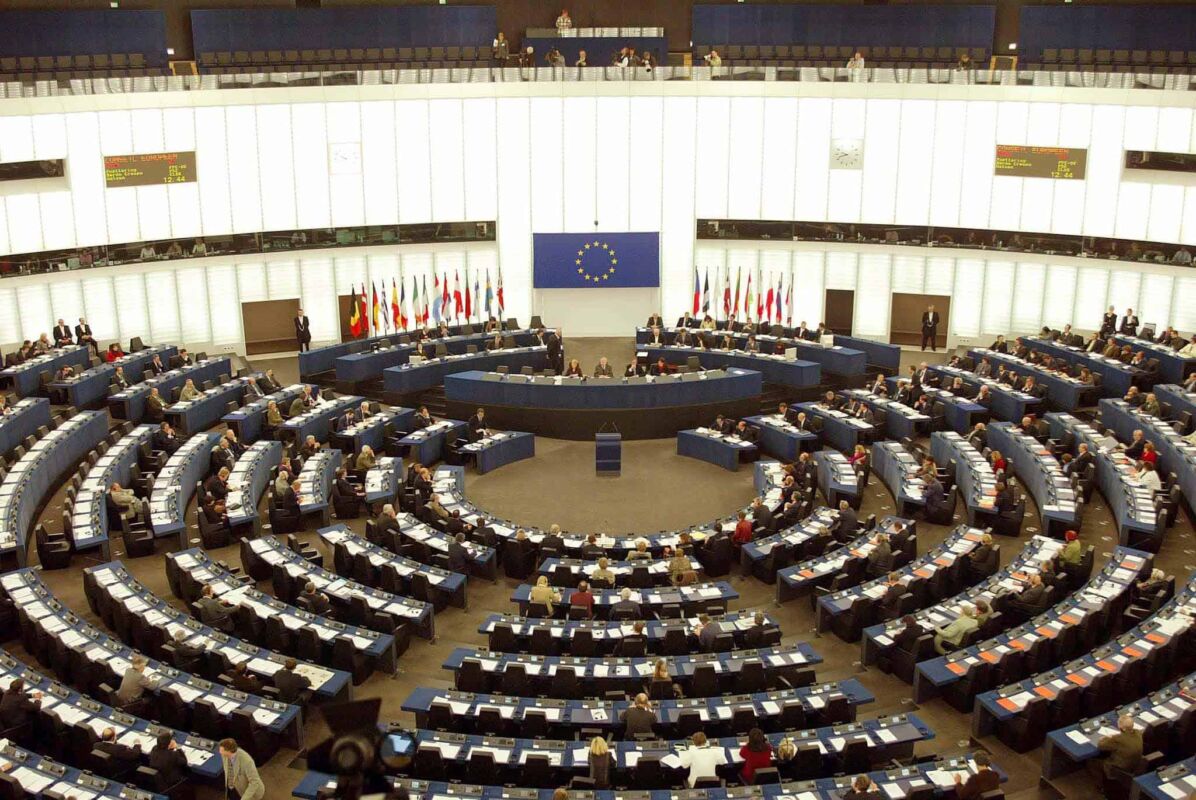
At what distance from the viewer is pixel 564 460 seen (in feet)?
94.0

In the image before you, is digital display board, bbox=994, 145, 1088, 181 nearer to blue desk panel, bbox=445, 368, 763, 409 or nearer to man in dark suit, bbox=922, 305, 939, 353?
man in dark suit, bbox=922, 305, 939, 353

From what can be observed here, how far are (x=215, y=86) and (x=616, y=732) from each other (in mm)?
26157

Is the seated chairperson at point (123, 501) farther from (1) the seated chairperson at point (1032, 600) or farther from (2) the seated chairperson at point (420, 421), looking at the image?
(1) the seated chairperson at point (1032, 600)

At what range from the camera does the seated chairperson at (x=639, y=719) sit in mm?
15070

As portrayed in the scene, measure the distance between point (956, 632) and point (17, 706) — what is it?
13.2m

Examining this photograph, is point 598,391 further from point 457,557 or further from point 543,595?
point 543,595

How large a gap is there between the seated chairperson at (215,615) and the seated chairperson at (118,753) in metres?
3.79

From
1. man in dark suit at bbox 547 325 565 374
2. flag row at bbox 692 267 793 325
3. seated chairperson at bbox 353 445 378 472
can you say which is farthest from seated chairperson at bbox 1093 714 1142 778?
flag row at bbox 692 267 793 325

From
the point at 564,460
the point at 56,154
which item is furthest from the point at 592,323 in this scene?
the point at 56,154

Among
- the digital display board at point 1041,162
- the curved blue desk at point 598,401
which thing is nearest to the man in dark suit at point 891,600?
the curved blue desk at point 598,401

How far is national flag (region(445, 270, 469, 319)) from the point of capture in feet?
116

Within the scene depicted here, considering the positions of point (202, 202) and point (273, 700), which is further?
point (202, 202)

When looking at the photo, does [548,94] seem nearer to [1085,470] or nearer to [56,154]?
[56,154]

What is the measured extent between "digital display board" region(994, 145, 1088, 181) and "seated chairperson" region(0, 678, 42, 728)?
3032 cm
